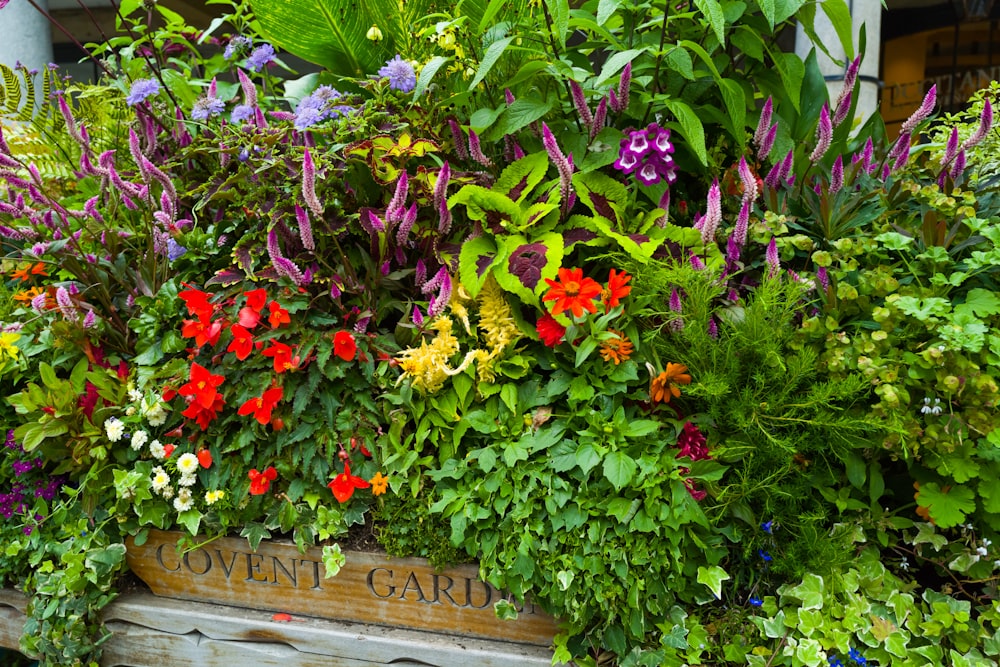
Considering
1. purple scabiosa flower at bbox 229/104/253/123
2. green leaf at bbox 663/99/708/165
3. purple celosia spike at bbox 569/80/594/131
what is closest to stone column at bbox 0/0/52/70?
purple scabiosa flower at bbox 229/104/253/123

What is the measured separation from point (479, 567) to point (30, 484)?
3.70 feet

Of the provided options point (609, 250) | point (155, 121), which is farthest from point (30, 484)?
point (609, 250)

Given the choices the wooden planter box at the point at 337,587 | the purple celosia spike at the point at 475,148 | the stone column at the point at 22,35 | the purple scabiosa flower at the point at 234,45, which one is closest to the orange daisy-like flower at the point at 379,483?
the wooden planter box at the point at 337,587

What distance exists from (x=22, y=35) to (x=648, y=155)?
324cm

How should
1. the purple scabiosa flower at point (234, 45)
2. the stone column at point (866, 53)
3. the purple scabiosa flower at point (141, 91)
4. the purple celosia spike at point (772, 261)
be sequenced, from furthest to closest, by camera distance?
1. the stone column at point (866, 53)
2. the purple scabiosa flower at point (234, 45)
3. the purple scabiosa flower at point (141, 91)
4. the purple celosia spike at point (772, 261)

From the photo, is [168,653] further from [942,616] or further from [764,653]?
[942,616]

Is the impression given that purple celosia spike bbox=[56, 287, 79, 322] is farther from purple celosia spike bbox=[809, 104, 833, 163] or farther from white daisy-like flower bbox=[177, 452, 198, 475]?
purple celosia spike bbox=[809, 104, 833, 163]

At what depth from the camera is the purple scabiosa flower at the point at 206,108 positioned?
1713mm

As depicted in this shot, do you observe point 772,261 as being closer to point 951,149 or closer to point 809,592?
point 951,149

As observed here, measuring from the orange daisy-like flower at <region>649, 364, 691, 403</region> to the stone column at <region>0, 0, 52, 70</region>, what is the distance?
331cm

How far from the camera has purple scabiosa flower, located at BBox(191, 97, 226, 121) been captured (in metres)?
1.71

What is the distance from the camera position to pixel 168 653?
1.57 meters

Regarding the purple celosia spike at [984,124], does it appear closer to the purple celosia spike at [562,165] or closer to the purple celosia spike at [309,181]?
the purple celosia spike at [562,165]

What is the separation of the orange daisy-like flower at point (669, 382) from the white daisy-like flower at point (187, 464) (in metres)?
0.97
